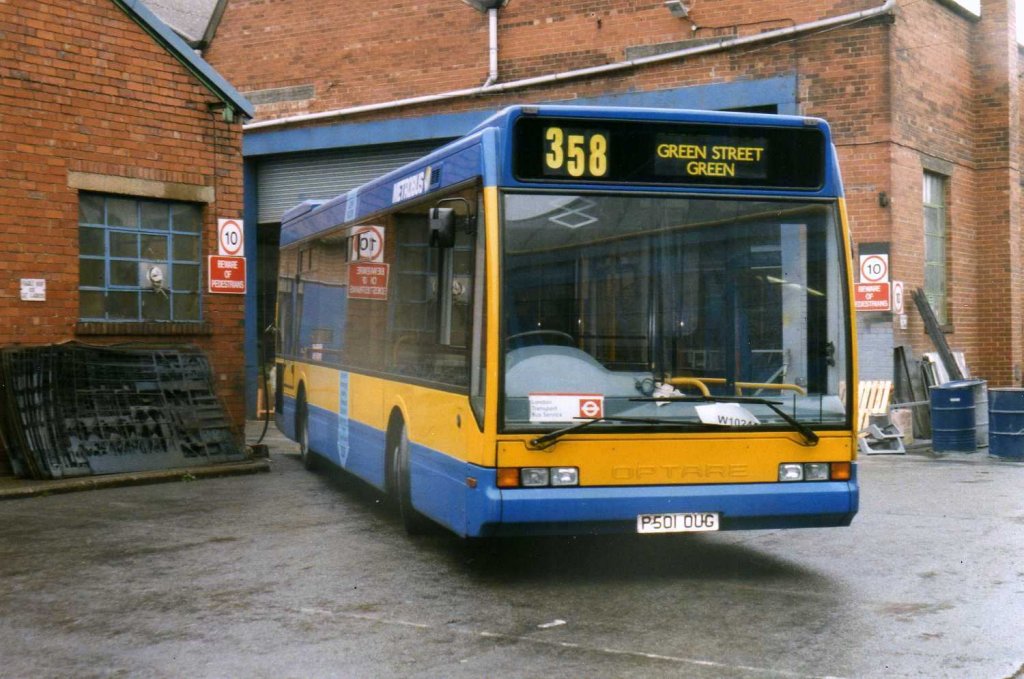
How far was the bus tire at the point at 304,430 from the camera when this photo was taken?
13.8 metres

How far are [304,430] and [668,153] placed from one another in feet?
24.3

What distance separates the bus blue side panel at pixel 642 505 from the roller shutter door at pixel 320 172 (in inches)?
596

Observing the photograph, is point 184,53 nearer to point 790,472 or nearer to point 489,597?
point 489,597

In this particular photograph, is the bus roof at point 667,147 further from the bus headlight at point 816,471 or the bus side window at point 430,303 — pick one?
the bus headlight at point 816,471

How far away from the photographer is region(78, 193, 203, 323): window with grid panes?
45.6ft

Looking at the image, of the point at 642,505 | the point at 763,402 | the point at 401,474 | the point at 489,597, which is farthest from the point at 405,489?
the point at 763,402

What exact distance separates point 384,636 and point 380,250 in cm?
440

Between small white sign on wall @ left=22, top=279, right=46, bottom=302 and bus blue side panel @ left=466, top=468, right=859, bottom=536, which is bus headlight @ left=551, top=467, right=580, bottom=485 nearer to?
bus blue side panel @ left=466, top=468, right=859, bottom=536

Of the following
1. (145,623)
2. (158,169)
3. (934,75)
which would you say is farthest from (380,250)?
(934,75)

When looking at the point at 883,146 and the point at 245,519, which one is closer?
the point at 245,519

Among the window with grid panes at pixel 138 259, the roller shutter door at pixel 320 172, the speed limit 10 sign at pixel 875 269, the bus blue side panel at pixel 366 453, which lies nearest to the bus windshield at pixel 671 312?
the bus blue side panel at pixel 366 453

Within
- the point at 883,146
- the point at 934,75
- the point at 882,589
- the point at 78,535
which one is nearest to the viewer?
the point at 882,589

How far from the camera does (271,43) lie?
2450 centimetres

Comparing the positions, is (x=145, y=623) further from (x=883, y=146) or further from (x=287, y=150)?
(x=287, y=150)
